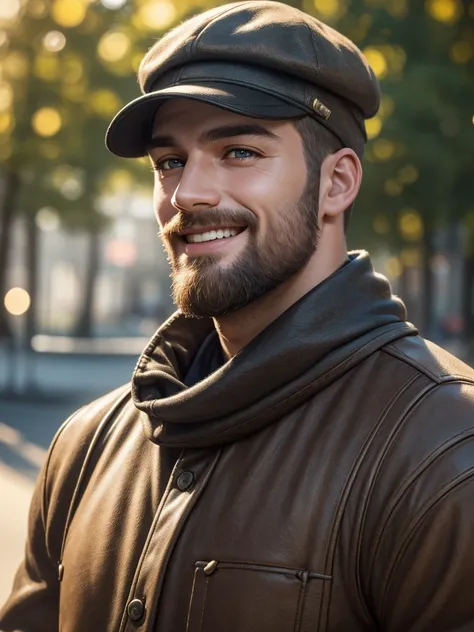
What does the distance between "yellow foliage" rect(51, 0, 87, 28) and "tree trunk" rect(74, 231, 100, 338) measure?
18.9 metres

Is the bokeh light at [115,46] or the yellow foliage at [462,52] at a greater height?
the bokeh light at [115,46]

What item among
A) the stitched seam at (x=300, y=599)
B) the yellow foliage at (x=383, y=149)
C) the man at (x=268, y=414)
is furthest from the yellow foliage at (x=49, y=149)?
the stitched seam at (x=300, y=599)

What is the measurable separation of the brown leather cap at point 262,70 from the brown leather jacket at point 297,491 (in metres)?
0.33

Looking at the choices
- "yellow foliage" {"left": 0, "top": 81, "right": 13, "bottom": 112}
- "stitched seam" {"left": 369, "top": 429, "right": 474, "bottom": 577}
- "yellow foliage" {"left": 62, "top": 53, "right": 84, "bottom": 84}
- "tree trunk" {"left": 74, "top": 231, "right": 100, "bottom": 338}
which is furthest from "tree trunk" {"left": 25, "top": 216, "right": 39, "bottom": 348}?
"stitched seam" {"left": 369, "top": 429, "right": 474, "bottom": 577}

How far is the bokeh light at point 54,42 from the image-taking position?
15.1 meters

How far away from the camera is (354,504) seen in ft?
6.11

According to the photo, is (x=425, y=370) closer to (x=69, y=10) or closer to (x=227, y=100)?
(x=227, y=100)

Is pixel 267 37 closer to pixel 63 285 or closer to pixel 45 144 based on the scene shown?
pixel 45 144

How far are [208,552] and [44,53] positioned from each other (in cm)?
1414

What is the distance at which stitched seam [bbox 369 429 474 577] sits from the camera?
181 centimetres

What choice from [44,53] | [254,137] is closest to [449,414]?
[254,137]

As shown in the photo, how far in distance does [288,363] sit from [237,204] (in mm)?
345

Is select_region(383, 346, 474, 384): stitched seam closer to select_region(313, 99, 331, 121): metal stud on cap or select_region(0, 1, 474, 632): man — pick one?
select_region(0, 1, 474, 632): man

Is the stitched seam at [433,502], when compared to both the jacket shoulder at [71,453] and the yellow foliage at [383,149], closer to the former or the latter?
the jacket shoulder at [71,453]
